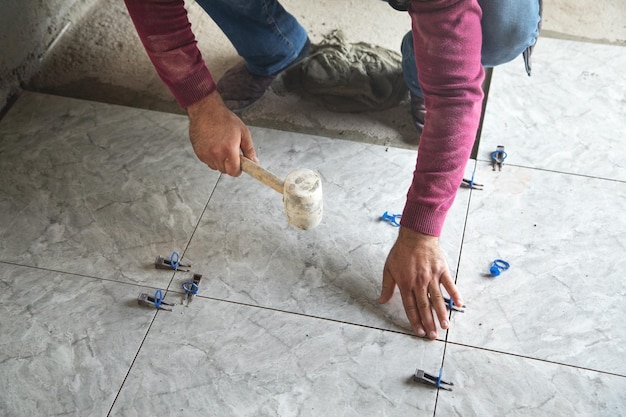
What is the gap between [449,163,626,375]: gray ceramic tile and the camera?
60.1 inches

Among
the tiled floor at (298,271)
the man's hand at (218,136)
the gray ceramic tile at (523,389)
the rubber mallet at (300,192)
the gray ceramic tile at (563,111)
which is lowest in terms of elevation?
the gray ceramic tile at (523,389)

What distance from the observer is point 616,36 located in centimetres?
225

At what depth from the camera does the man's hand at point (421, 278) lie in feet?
4.85

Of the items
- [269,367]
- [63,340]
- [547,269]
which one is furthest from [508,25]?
[63,340]

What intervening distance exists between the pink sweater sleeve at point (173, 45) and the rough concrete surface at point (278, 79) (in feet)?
1.78

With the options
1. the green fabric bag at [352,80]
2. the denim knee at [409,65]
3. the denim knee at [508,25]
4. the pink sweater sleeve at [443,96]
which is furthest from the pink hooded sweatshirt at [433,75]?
the green fabric bag at [352,80]

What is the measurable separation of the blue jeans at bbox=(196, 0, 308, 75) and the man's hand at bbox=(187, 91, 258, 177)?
1.35 ft

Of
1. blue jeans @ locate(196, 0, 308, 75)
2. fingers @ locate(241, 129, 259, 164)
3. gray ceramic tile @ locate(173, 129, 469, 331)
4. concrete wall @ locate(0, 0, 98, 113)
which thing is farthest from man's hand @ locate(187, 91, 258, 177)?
concrete wall @ locate(0, 0, 98, 113)

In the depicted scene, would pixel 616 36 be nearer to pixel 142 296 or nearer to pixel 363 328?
pixel 363 328

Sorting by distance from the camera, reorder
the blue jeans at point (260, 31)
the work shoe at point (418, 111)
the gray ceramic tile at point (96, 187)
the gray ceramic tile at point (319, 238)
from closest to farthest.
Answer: the gray ceramic tile at point (319, 238)
the gray ceramic tile at point (96, 187)
the blue jeans at point (260, 31)
the work shoe at point (418, 111)

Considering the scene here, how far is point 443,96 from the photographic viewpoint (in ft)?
4.43

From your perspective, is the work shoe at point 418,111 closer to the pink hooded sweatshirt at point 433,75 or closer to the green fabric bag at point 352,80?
the green fabric bag at point 352,80

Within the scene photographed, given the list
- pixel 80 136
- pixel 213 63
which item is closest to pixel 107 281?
pixel 80 136

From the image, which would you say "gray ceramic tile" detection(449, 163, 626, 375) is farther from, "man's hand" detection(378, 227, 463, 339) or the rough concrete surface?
the rough concrete surface
